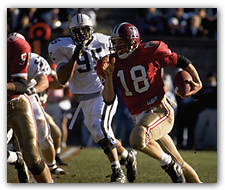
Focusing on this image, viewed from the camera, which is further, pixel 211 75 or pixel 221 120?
pixel 211 75

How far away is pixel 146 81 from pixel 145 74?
0.04 m

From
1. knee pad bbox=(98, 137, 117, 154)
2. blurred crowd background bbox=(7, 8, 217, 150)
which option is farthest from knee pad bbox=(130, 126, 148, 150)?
blurred crowd background bbox=(7, 8, 217, 150)

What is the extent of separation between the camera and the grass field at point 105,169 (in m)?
4.15

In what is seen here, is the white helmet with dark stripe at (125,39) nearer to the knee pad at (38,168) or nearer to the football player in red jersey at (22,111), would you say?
the football player in red jersey at (22,111)

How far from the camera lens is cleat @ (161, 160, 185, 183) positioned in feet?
11.7

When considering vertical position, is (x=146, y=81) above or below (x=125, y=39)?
below

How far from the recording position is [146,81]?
12.2 ft

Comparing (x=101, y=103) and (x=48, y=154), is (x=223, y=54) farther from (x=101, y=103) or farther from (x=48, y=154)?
(x=48, y=154)

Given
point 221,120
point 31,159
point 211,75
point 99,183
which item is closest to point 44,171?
point 31,159

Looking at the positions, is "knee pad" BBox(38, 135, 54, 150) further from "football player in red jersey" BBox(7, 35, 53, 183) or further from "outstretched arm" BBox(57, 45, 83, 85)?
"football player in red jersey" BBox(7, 35, 53, 183)

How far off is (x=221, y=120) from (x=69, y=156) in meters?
2.27

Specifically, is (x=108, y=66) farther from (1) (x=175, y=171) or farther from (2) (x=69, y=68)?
(1) (x=175, y=171)

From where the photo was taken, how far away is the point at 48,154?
449 cm

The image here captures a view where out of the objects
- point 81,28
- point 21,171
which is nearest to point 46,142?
point 21,171
